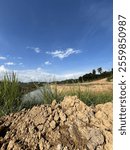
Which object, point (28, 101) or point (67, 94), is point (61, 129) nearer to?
point (67, 94)

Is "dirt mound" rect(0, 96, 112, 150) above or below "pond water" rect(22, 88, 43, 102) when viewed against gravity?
below

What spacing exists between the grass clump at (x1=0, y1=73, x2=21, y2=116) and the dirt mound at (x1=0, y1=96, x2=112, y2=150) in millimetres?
1539

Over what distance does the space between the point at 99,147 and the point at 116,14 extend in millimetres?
2232

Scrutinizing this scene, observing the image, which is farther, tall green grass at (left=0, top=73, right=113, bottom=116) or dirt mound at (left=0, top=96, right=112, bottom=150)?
tall green grass at (left=0, top=73, right=113, bottom=116)

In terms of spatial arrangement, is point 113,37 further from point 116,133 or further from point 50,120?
point 50,120

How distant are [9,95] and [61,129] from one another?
2.84m

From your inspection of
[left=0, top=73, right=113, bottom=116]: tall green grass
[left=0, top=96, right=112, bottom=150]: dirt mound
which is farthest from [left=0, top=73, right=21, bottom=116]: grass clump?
[left=0, top=96, right=112, bottom=150]: dirt mound

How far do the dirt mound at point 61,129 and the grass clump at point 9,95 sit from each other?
1539mm

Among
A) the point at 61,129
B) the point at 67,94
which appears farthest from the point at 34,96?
the point at 61,129

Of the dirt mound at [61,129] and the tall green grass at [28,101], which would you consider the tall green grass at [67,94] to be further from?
the dirt mound at [61,129]

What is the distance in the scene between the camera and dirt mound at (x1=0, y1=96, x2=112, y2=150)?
5.20 metres

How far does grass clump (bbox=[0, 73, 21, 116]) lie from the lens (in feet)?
25.0

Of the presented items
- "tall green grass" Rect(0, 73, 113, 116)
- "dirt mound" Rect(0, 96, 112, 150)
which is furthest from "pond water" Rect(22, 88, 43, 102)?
"dirt mound" Rect(0, 96, 112, 150)

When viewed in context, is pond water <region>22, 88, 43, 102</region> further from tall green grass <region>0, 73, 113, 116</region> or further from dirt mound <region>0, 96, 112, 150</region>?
dirt mound <region>0, 96, 112, 150</region>
